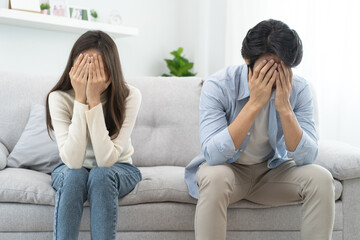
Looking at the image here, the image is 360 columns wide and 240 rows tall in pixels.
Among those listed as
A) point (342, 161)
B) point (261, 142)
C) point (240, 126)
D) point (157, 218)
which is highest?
point (240, 126)

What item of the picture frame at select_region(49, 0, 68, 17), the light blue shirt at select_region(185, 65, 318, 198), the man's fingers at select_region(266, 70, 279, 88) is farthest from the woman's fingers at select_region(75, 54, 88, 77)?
the picture frame at select_region(49, 0, 68, 17)

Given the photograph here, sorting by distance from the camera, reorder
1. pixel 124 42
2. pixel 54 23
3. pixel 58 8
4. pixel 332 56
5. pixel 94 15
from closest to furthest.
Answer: pixel 332 56 < pixel 54 23 < pixel 58 8 < pixel 94 15 < pixel 124 42

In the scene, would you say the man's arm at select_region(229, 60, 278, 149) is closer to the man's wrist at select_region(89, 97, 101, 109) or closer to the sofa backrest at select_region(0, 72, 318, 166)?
the man's wrist at select_region(89, 97, 101, 109)

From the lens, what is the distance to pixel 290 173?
1668 mm

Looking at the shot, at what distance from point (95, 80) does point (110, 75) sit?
0.30 ft

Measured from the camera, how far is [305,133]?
64.5 inches

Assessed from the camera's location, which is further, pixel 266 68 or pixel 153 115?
pixel 153 115

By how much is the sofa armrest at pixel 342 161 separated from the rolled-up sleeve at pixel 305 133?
0.21 meters

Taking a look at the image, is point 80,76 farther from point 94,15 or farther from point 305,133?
point 94,15

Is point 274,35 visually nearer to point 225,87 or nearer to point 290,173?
point 225,87

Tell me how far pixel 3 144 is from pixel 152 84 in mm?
834

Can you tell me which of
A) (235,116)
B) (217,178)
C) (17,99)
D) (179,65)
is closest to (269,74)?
(235,116)

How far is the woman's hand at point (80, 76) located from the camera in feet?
5.80

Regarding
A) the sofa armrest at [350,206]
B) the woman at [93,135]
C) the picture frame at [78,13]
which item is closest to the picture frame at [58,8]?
the picture frame at [78,13]
